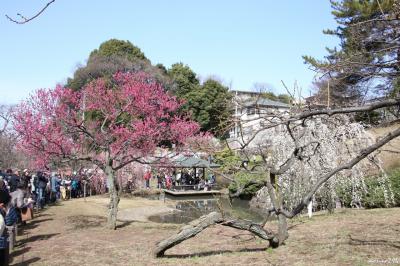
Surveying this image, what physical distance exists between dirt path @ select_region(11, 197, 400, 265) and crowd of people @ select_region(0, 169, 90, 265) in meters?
0.73

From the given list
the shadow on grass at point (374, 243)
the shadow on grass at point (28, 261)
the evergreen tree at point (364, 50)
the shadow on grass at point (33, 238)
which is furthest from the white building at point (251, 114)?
the shadow on grass at point (33, 238)

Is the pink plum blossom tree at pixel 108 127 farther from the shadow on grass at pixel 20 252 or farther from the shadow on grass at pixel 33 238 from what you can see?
the shadow on grass at pixel 20 252

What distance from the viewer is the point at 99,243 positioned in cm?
873

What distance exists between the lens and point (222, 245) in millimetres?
7895

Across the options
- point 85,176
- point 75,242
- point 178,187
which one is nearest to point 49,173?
point 85,176

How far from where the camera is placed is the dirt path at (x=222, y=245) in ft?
20.8

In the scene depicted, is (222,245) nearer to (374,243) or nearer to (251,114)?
(374,243)

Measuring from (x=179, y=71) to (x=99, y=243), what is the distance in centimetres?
3438

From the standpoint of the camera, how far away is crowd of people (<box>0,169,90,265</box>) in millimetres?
7346

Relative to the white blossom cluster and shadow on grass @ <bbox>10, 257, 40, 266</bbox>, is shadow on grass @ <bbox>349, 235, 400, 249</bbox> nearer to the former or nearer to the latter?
the white blossom cluster

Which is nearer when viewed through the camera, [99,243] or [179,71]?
[99,243]

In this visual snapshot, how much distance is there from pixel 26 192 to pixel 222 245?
7.25m

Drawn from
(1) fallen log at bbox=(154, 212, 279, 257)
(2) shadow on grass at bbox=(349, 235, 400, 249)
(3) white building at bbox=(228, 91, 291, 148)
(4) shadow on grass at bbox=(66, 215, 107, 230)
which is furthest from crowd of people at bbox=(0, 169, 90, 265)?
(2) shadow on grass at bbox=(349, 235, 400, 249)

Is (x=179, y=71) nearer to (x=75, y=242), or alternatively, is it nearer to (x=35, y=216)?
(x=35, y=216)
